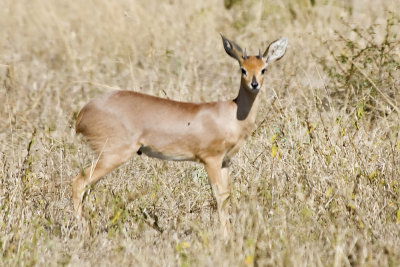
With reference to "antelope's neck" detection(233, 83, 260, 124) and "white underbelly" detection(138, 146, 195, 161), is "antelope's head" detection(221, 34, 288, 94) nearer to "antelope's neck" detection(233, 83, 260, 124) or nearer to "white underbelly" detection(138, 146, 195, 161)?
"antelope's neck" detection(233, 83, 260, 124)

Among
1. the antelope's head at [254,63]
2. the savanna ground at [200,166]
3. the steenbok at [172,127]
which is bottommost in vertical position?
the savanna ground at [200,166]

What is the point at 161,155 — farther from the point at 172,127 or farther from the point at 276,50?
the point at 276,50

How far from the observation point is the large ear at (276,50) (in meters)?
5.91

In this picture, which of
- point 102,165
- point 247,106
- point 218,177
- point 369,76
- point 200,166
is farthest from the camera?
point 369,76

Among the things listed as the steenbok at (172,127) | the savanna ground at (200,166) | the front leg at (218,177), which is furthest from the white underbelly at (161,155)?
the savanna ground at (200,166)

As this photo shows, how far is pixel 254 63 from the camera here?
18.5 ft

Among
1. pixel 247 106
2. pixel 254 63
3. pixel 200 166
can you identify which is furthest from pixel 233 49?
pixel 200 166

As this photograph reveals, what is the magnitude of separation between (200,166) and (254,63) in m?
1.39

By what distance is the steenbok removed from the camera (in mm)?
5602

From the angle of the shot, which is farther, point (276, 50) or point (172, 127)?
point (276, 50)

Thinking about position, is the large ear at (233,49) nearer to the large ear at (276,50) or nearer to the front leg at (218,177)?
the large ear at (276,50)

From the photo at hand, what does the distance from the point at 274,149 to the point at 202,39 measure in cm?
544

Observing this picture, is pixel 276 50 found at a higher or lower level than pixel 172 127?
higher

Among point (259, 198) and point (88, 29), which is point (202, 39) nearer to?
point (88, 29)
